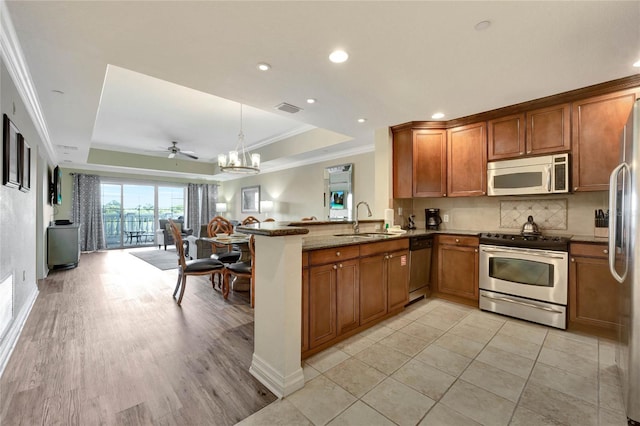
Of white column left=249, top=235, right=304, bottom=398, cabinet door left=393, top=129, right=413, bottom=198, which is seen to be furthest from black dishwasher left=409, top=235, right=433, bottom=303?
white column left=249, top=235, right=304, bottom=398

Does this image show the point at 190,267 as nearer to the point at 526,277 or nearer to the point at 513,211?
the point at 526,277

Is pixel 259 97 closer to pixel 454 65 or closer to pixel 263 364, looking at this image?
pixel 454 65

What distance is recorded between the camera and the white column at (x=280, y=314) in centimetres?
184

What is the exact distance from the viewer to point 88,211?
26.3 ft

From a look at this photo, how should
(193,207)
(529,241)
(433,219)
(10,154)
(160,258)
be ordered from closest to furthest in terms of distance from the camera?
(10,154), (529,241), (433,219), (160,258), (193,207)

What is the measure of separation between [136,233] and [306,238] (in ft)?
28.2

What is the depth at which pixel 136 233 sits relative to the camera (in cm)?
904

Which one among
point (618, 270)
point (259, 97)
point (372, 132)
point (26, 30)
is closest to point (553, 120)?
point (618, 270)

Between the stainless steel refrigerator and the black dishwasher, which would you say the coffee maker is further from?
the stainless steel refrigerator

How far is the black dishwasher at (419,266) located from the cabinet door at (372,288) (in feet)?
2.19

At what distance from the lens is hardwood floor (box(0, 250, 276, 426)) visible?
1653 mm

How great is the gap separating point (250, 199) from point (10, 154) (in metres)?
6.76

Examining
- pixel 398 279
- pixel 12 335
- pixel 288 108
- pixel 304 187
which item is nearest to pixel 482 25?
pixel 288 108

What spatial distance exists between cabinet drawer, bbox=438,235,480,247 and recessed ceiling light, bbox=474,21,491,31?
2.33 metres
